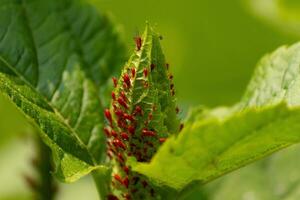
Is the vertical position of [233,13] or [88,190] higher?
[233,13]

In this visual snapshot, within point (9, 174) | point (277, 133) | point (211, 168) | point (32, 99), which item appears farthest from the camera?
point (9, 174)

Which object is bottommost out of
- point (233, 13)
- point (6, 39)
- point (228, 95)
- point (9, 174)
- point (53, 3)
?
point (9, 174)

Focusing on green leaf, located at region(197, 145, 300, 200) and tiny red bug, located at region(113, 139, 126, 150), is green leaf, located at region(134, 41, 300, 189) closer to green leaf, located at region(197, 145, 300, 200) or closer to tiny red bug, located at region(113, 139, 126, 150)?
tiny red bug, located at region(113, 139, 126, 150)

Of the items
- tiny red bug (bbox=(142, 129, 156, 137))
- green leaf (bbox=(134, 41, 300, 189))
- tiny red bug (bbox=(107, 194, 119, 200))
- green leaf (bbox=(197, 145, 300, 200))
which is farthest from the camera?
green leaf (bbox=(197, 145, 300, 200))

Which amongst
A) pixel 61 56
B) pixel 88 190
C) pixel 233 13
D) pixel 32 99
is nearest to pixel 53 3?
pixel 61 56

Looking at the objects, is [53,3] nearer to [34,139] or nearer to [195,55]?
[34,139]

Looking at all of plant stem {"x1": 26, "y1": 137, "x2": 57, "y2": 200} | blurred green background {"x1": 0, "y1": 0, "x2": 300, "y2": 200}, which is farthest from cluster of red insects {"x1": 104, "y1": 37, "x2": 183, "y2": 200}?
blurred green background {"x1": 0, "y1": 0, "x2": 300, "y2": 200}

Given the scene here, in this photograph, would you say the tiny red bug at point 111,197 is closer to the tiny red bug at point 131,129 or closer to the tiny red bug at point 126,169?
the tiny red bug at point 126,169

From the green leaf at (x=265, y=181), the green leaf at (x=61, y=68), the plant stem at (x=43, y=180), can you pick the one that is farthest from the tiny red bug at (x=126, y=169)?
the green leaf at (x=265, y=181)
